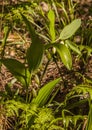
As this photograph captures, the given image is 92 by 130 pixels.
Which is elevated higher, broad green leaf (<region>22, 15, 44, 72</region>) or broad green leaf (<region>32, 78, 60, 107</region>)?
broad green leaf (<region>22, 15, 44, 72</region>)

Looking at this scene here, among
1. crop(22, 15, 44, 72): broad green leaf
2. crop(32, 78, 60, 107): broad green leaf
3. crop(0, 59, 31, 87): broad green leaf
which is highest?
crop(22, 15, 44, 72): broad green leaf

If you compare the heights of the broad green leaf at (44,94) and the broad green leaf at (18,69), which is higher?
the broad green leaf at (18,69)

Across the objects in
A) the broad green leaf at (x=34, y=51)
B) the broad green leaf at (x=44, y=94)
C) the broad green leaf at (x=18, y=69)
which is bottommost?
the broad green leaf at (x=44, y=94)

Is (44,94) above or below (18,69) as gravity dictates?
below

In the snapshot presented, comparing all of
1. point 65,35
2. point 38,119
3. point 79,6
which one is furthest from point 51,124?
point 79,6

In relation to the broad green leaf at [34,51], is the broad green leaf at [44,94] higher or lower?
lower

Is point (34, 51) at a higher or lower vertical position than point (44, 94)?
higher

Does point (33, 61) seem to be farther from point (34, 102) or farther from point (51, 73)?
point (51, 73)

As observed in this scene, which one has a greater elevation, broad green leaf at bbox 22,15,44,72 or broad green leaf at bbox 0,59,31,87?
broad green leaf at bbox 22,15,44,72

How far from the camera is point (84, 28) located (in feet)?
7.29

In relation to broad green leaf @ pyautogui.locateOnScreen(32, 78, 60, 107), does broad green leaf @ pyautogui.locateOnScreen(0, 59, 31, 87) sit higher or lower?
higher

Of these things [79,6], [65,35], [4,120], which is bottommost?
[4,120]

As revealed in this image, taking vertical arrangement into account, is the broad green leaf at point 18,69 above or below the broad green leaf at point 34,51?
below

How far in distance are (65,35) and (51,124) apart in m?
0.46
